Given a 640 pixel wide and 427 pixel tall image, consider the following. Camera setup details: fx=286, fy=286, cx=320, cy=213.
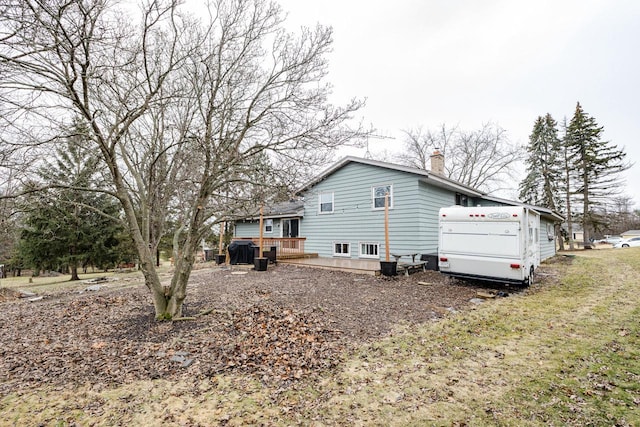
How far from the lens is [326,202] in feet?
49.6

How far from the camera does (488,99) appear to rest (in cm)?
1997

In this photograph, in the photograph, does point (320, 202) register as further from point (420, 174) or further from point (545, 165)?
point (545, 165)

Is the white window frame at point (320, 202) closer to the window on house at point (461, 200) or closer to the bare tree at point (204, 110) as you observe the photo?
the window on house at point (461, 200)

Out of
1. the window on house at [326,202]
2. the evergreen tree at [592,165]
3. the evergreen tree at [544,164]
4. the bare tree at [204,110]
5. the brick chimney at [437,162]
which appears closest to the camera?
the bare tree at [204,110]

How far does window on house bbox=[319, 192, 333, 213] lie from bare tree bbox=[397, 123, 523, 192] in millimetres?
17106

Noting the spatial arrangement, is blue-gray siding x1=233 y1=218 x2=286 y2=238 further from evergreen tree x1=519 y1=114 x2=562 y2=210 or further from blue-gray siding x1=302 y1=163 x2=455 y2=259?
evergreen tree x1=519 y1=114 x2=562 y2=210

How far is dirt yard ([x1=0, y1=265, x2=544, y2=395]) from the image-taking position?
3764 millimetres

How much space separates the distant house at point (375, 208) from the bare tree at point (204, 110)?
5036 mm

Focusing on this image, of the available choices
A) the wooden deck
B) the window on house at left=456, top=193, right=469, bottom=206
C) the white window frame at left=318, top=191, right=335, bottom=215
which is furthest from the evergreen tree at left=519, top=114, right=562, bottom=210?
the wooden deck

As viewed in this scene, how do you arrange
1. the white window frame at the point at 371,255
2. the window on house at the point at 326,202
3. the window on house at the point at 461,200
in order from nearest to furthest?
the white window frame at the point at 371,255
the window on house at the point at 461,200
the window on house at the point at 326,202

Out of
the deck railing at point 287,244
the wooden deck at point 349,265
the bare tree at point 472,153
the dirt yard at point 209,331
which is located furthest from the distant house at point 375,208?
the bare tree at point 472,153

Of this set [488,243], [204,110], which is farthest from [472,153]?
[204,110]

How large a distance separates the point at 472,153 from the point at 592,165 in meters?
9.65

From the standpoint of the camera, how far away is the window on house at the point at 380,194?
41.1 ft
